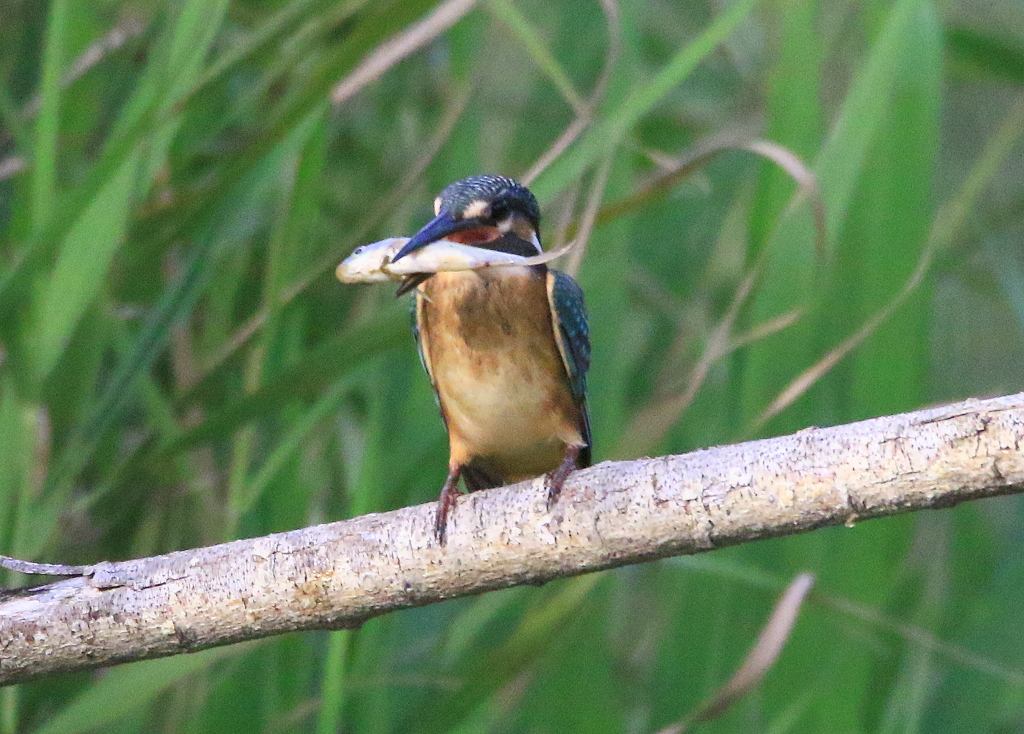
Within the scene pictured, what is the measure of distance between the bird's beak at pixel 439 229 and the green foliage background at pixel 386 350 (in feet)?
0.51

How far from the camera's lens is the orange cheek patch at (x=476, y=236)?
5.67ft

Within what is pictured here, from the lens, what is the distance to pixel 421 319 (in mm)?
1851

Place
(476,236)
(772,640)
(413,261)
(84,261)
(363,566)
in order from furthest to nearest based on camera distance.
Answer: (476,236) → (84,261) → (772,640) → (413,261) → (363,566)

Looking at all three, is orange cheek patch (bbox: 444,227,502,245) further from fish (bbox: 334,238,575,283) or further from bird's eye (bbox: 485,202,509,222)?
fish (bbox: 334,238,575,283)

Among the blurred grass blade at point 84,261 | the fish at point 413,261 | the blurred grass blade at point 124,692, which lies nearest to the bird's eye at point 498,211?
the fish at point 413,261

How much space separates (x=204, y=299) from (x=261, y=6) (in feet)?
1.91

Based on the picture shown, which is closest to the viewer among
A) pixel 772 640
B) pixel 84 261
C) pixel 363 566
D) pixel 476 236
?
pixel 363 566

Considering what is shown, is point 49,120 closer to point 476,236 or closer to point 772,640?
point 476,236

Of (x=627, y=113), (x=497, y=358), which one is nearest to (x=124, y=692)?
(x=497, y=358)

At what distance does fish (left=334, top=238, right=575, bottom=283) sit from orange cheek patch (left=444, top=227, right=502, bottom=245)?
253 millimetres

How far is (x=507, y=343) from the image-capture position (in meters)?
1.81

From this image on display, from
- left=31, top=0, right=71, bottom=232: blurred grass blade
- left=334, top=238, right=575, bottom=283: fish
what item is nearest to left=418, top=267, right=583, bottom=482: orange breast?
left=334, top=238, right=575, bottom=283: fish

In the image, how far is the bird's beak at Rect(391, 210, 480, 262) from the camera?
4.80ft

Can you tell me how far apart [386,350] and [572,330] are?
0.29 m
